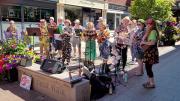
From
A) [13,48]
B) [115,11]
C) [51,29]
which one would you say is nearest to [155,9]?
[115,11]

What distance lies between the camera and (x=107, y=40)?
8.70m

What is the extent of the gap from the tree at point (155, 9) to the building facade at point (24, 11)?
713 centimetres

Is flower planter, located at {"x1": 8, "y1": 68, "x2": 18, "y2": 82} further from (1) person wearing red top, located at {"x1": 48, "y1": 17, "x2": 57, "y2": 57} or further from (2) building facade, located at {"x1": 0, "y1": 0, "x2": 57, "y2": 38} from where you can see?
(2) building facade, located at {"x1": 0, "y1": 0, "x2": 57, "y2": 38}

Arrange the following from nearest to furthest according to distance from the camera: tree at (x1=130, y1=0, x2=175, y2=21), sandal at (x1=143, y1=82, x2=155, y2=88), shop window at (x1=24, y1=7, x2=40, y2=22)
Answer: sandal at (x1=143, y1=82, x2=155, y2=88), shop window at (x1=24, y1=7, x2=40, y2=22), tree at (x1=130, y1=0, x2=175, y2=21)

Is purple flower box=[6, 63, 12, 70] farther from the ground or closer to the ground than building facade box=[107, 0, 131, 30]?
closer to the ground

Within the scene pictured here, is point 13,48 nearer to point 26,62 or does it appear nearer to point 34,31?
point 26,62

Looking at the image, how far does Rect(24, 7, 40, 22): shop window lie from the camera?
54.3 ft

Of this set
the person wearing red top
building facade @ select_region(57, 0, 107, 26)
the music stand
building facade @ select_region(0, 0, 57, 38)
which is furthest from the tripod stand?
building facade @ select_region(57, 0, 107, 26)

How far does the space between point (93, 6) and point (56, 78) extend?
17502mm

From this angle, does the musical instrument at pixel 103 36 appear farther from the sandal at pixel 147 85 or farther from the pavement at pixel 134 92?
the sandal at pixel 147 85

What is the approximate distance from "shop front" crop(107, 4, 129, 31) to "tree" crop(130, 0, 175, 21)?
15.7 ft

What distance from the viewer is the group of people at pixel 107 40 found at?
Answer: 6.43 meters

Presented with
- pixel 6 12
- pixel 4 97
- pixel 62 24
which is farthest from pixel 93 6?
pixel 4 97

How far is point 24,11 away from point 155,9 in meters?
9.85
